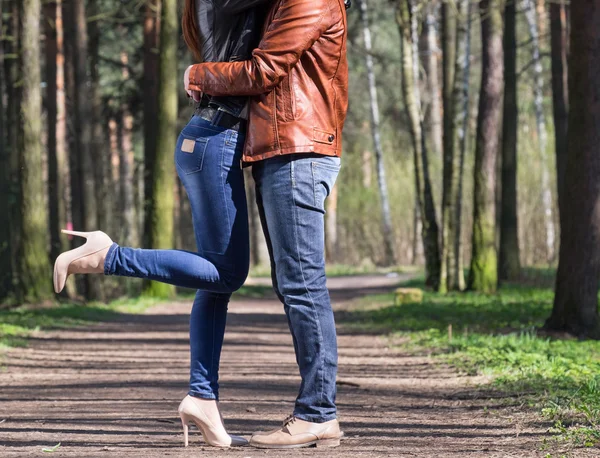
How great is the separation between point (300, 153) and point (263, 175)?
0.20 m

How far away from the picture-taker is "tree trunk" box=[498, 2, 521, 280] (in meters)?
20.0

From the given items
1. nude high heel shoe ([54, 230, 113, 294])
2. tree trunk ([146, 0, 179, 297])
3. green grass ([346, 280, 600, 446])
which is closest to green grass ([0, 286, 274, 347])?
tree trunk ([146, 0, 179, 297])

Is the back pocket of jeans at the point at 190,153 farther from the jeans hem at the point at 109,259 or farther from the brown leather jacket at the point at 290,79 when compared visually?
the jeans hem at the point at 109,259

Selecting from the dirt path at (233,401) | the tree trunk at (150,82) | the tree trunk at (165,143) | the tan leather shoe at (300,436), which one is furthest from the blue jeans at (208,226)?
the tree trunk at (150,82)

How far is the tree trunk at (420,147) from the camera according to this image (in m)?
19.0

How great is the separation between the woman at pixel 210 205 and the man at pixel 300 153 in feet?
0.32

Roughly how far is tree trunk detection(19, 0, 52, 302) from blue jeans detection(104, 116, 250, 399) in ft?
39.2

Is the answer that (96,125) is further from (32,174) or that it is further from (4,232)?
(32,174)

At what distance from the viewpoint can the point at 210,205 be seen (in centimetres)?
446

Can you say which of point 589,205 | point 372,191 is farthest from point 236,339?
point 372,191

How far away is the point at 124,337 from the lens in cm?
1209

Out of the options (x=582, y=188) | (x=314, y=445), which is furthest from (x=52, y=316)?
(x=314, y=445)

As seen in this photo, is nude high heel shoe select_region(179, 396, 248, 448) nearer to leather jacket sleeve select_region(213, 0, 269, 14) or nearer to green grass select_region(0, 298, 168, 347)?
leather jacket sleeve select_region(213, 0, 269, 14)

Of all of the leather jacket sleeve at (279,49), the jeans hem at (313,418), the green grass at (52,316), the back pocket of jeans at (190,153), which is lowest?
the green grass at (52,316)
